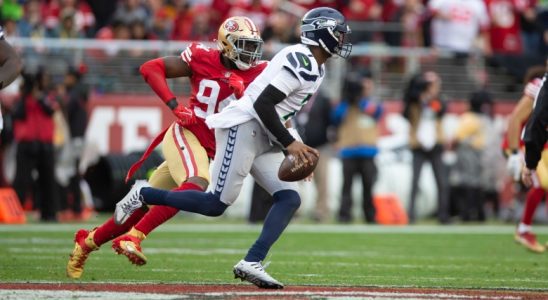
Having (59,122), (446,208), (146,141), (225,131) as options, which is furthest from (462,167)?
(225,131)

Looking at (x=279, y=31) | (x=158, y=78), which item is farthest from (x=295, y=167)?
(x=279, y=31)

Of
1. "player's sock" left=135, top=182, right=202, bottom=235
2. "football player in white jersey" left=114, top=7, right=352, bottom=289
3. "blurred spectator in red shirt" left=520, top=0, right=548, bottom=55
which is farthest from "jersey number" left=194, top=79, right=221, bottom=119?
"blurred spectator in red shirt" left=520, top=0, right=548, bottom=55

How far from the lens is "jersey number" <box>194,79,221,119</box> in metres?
8.70

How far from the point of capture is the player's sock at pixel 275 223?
753 cm

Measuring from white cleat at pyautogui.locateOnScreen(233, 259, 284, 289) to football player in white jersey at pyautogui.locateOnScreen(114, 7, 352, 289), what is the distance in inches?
1.0

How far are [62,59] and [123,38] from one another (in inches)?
39.9

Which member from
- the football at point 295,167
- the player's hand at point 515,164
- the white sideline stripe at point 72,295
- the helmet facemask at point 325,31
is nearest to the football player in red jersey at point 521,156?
the player's hand at point 515,164

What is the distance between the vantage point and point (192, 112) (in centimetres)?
862

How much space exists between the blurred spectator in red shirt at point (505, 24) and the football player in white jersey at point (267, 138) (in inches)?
506

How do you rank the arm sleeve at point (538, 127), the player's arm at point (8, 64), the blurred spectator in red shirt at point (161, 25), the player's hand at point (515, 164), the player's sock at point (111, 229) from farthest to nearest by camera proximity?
1. the blurred spectator in red shirt at point (161, 25)
2. the player's hand at point (515, 164)
3. the arm sleeve at point (538, 127)
4. the player's sock at point (111, 229)
5. the player's arm at point (8, 64)

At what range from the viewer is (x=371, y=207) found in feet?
52.5

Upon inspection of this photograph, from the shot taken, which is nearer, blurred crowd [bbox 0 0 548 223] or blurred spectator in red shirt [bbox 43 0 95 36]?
blurred crowd [bbox 0 0 548 223]

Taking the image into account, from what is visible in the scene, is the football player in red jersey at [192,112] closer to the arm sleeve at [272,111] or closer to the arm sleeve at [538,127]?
the arm sleeve at [272,111]

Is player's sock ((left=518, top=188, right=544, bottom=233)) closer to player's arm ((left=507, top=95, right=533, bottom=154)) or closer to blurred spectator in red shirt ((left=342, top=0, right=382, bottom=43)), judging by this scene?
player's arm ((left=507, top=95, right=533, bottom=154))
